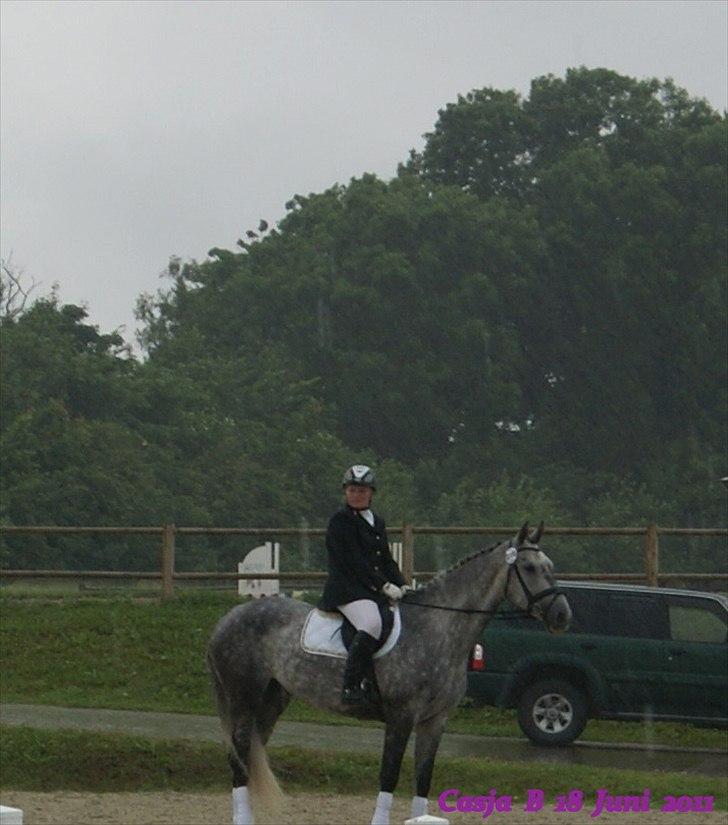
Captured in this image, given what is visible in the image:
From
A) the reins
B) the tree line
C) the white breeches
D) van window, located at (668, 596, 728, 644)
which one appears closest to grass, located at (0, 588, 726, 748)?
van window, located at (668, 596, 728, 644)

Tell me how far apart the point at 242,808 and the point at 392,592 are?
183cm

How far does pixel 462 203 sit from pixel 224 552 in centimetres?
2526

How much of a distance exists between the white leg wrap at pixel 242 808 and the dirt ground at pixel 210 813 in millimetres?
1833

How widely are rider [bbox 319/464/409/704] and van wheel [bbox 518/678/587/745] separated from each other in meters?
8.22

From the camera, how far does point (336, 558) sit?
39.8 feet

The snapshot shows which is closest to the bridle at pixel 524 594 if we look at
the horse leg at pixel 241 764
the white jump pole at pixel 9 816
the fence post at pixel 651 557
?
the horse leg at pixel 241 764

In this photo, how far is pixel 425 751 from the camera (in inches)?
477

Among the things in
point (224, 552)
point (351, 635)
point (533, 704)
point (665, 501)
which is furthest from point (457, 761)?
point (665, 501)

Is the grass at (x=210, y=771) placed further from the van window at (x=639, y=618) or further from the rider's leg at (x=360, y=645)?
the rider's leg at (x=360, y=645)

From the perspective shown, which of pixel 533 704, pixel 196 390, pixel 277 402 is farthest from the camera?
pixel 277 402

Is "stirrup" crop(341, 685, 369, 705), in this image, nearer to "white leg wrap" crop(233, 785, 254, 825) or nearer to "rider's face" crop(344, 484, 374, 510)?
"white leg wrap" crop(233, 785, 254, 825)

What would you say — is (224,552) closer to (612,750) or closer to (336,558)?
(612,750)

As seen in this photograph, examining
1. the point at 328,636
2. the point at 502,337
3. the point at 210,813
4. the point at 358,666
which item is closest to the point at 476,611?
the point at 358,666

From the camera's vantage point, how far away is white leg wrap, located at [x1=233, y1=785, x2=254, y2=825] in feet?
39.9
